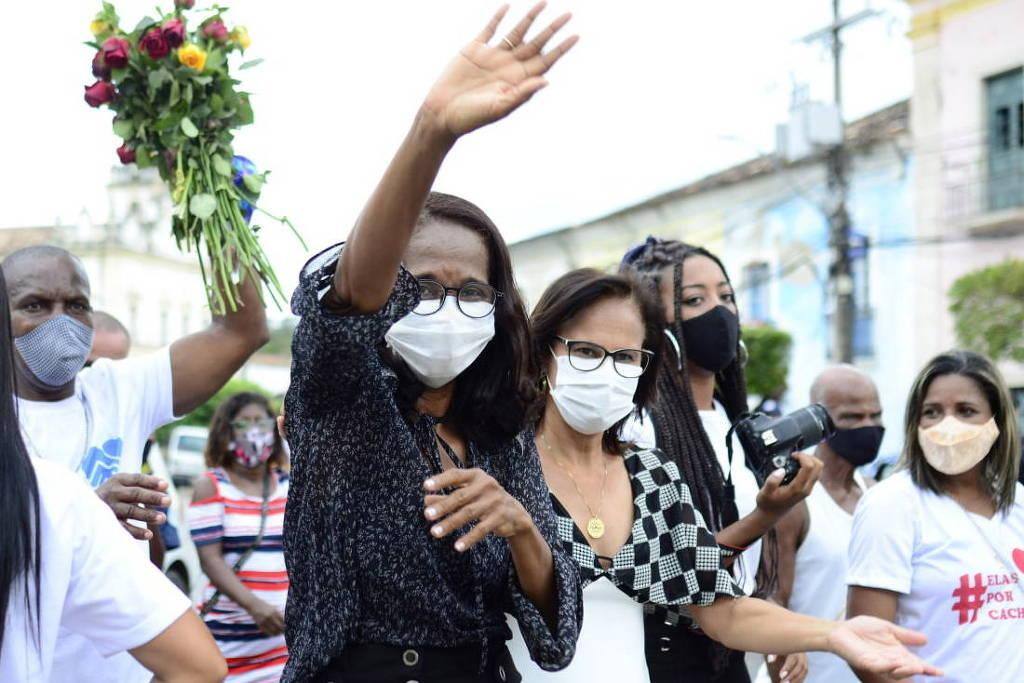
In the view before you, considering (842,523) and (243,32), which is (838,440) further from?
(243,32)

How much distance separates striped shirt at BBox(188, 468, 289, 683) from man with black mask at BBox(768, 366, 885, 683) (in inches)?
85.3

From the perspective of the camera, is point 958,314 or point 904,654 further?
point 958,314

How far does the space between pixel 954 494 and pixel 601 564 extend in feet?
5.17

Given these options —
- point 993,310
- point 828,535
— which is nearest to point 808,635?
point 828,535

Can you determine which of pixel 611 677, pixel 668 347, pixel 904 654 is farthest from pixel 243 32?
pixel 904 654

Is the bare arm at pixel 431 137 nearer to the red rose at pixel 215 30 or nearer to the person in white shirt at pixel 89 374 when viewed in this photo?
the person in white shirt at pixel 89 374

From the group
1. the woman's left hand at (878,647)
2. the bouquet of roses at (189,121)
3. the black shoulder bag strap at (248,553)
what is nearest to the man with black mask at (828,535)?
the woman's left hand at (878,647)

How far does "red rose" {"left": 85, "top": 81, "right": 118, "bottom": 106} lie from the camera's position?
11.5 feet

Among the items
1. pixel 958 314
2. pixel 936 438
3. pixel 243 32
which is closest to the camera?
pixel 243 32

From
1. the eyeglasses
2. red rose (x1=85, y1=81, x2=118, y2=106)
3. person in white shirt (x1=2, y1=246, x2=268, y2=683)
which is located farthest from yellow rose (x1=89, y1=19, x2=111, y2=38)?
the eyeglasses

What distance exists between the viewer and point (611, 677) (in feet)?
9.50

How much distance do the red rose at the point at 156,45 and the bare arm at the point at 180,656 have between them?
199cm

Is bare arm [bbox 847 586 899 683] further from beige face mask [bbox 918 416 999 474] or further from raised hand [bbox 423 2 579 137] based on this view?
raised hand [bbox 423 2 579 137]

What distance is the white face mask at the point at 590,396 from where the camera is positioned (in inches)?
129
